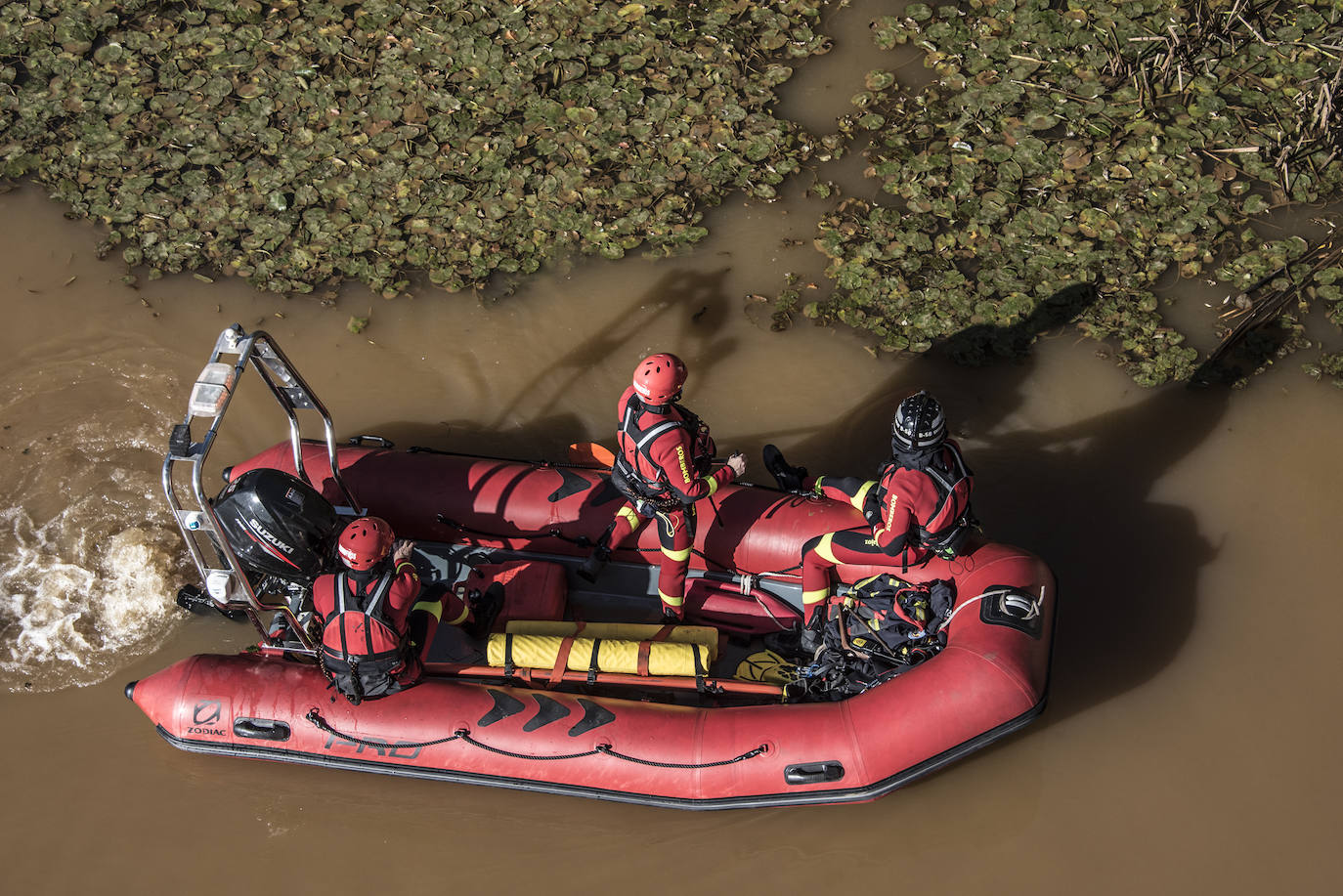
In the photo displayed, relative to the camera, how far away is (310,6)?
658cm

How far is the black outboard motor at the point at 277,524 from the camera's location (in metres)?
3.81

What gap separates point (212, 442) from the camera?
3938 mm

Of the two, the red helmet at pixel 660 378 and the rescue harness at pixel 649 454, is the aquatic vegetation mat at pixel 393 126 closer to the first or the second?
the rescue harness at pixel 649 454

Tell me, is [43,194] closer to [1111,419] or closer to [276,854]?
[276,854]

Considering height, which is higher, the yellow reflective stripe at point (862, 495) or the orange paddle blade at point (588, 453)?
the yellow reflective stripe at point (862, 495)

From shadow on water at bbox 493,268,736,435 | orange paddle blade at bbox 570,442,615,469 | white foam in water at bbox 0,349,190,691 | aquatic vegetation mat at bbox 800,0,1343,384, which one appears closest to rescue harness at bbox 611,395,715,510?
orange paddle blade at bbox 570,442,615,469

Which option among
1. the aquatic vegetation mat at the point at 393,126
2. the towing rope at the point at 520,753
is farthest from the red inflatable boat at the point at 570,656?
the aquatic vegetation mat at the point at 393,126

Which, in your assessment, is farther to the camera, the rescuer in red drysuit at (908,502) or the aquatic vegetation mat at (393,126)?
the aquatic vegetation mat at (393,126)

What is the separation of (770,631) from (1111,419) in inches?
84.3

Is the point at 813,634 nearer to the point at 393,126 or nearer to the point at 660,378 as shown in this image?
the point at 660,378

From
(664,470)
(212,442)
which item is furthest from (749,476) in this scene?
(212,442)

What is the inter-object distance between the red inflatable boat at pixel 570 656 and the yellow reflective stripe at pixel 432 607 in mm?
288

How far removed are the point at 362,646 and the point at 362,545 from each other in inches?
15.2

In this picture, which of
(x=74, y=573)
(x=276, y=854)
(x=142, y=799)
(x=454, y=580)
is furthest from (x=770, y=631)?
(x=74, y=573)
